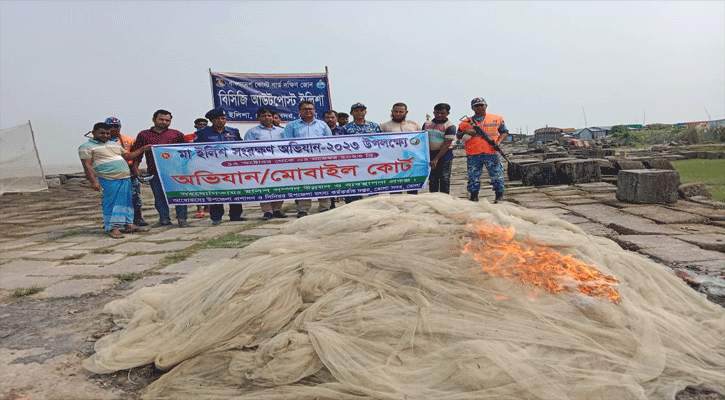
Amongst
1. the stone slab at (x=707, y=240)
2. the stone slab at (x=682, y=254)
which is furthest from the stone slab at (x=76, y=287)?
the stone slab at (x=707, y=240)

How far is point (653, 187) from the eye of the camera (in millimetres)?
6188

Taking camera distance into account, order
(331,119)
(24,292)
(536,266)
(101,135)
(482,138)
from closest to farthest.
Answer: (536,266) → (24,292) → (101,135) → (482,138) → (331,119)

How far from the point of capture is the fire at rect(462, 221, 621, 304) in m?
2.26

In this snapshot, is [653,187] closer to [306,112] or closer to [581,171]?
[581,171]

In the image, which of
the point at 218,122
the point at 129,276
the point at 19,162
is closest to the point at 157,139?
the point at 218,122

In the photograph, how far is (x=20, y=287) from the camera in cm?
371

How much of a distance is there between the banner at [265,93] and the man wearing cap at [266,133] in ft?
13.5

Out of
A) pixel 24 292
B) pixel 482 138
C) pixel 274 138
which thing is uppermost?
pixel 274 138

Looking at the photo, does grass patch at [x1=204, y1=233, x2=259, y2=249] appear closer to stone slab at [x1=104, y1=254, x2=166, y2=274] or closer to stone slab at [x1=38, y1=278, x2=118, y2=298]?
stone slab at [x1=104, y1=254, x2=166, y2=274]

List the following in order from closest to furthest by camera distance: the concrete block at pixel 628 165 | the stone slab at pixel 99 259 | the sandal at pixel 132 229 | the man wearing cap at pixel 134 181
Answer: the stone slab at pixel 99 259
the sandal at pixel 132 229
the man wearing cap at pixel 134 181
the concrete block at pixel 628 165

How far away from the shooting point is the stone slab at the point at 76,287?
3469 millimetres

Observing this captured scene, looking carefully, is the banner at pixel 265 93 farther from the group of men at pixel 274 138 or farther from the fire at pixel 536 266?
the fire at pixel 536 266

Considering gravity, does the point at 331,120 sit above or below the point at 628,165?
above

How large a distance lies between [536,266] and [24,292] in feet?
13.2
